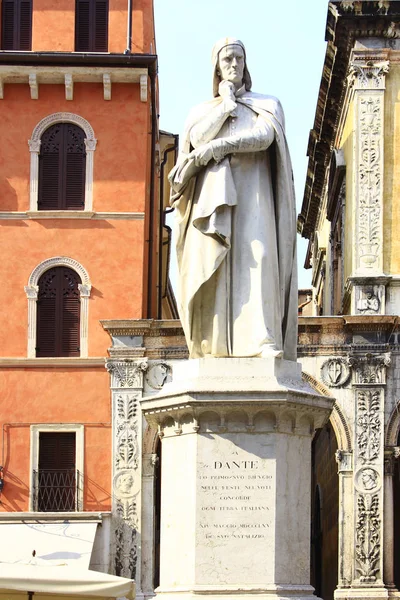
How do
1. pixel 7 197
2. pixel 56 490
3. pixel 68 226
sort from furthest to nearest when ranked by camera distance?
pixel 7 197 < pixel 68 226 < pixel 56 490

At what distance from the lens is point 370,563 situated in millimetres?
31281

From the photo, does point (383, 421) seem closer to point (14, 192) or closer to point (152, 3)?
point (14, 192)

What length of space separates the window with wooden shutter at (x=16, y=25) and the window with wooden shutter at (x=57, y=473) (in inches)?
334

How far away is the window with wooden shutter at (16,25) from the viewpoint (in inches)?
1415

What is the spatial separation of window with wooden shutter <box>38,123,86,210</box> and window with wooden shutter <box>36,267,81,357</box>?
1.80 metres

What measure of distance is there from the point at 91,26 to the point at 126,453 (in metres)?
9.55

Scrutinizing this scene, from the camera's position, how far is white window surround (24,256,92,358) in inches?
1352

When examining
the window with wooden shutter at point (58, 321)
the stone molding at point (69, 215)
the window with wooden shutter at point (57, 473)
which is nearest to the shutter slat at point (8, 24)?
the stone molding at point (69, 215)

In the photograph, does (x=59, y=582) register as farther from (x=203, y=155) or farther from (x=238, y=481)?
(x=203, y=155)

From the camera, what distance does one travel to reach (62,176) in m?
35.2

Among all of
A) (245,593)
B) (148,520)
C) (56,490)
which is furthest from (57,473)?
(245,593)

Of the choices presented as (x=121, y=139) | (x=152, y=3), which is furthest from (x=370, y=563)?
(x=152, y=3)

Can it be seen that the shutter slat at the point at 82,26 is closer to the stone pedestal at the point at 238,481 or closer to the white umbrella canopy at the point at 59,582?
the white umbrella canopy at the point at 59,582

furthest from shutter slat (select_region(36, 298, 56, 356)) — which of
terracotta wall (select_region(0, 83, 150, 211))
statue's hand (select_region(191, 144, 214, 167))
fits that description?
statue's hand (select_region(191, 144, 214, 167))
